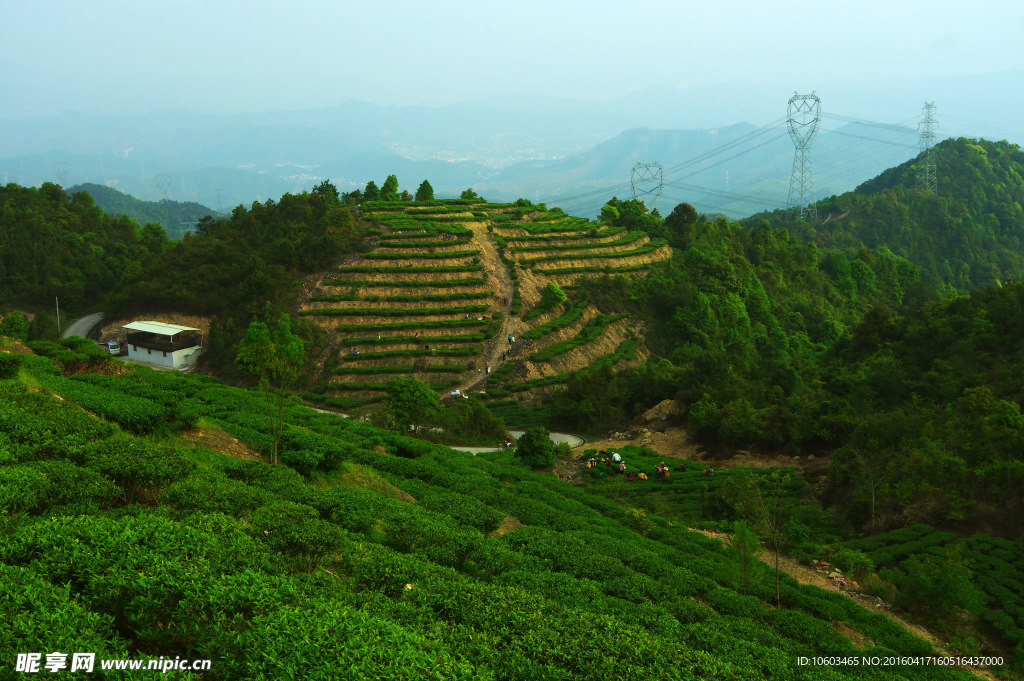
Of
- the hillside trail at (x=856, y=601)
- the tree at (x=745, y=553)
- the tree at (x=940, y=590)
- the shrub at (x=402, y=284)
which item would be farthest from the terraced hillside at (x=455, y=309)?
the tree at (x=940, y=590)

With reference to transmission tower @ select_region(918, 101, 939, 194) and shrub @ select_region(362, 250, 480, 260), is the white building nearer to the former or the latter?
shrub @ select_region(362, 250, 480, 260)

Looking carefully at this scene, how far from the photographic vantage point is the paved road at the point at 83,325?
58.5m

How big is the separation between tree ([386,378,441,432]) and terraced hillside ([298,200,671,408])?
10.3 metres

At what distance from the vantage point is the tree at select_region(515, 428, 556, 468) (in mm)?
30781

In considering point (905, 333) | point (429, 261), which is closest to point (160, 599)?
point (905, 333)

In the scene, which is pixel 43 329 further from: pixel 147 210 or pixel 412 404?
pixel 147 210

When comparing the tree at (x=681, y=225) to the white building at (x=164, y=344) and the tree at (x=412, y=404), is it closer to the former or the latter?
the tree at (x=412, y=404)

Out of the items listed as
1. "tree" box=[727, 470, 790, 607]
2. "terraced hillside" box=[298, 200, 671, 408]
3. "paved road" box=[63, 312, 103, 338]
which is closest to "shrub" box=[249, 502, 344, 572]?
"tree" box=[727, 470, 790, 607]

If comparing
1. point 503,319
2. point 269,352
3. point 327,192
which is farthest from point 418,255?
point 269,352

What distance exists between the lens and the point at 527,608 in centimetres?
1016

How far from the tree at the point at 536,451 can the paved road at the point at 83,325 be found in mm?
48789

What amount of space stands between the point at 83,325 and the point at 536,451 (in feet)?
176

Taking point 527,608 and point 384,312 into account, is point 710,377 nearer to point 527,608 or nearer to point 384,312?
point 384,312

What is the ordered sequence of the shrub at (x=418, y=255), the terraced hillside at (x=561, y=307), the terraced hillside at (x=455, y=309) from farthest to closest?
the shrub at (x=418, y=255) < the terraced hillside at (x=561, y=307) < the terraced hillside at (x=455, y=309)
